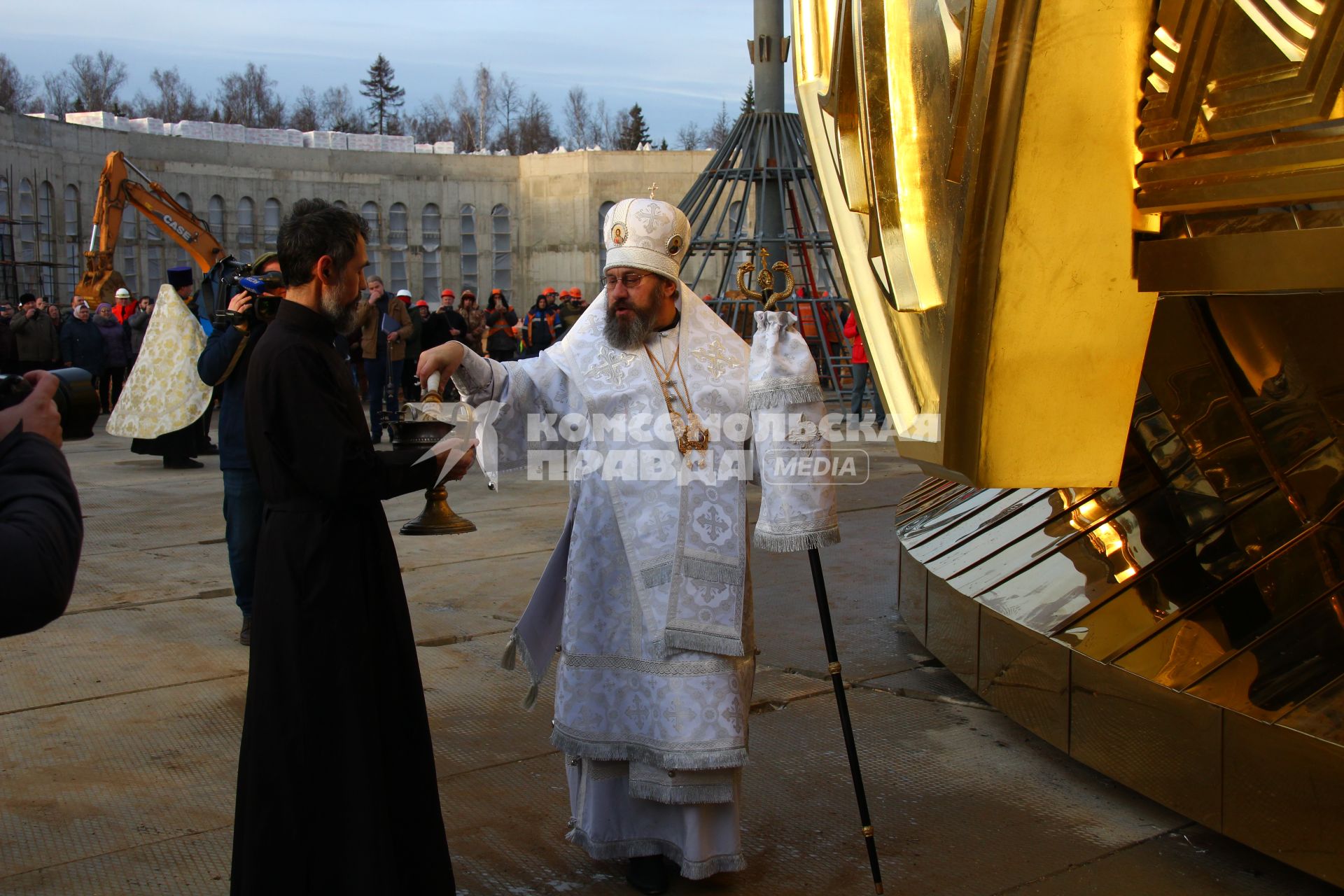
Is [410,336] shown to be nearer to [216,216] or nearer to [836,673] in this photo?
[836,673]

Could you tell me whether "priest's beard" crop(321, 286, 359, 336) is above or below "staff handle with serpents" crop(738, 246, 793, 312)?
below

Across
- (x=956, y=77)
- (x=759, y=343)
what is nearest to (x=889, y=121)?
(x=956, y=77)

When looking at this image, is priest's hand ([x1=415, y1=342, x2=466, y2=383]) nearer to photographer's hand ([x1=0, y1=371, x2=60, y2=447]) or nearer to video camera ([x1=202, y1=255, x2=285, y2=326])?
video camera ([x1=202, y1=255, x2=285, y2=326])

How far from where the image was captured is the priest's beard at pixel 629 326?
11.6 feet

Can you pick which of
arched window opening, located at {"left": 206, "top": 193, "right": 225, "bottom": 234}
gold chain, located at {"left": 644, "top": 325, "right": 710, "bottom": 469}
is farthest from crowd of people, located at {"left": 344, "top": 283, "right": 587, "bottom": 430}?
arched window opening, located at {"left": 206, "top": 193, "right": 225, "bottom": 234}

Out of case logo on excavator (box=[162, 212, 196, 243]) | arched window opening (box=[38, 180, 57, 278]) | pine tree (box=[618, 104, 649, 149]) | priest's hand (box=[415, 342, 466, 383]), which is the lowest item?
priest's hand (box=[415, 342, 466, 383])

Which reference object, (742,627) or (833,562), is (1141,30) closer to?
(742,627)

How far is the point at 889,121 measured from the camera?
3379 millimetres

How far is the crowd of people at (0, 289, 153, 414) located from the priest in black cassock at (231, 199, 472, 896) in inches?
518

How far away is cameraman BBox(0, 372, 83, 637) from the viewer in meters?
1.83

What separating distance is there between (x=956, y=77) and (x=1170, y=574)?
187cm

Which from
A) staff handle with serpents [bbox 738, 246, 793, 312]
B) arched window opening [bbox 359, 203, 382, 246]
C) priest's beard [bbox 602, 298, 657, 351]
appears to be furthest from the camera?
arched window opening [bbox 359, 203, 382, 246]

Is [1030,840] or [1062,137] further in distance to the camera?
[1030,840]

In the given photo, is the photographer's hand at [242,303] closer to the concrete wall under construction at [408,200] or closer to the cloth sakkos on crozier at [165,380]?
the cloth sakkos on crozier at [165,380]
